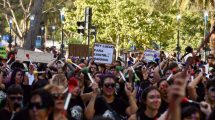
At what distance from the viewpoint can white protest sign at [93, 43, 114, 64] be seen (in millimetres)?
13289

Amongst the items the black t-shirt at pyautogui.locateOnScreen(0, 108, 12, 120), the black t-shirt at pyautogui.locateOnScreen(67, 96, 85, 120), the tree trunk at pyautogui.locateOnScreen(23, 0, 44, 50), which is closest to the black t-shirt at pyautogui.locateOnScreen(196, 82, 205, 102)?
the black t-shirt at pyautogui.locateOnScreen(67, 96, 85, 120)

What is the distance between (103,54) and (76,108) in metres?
5.78

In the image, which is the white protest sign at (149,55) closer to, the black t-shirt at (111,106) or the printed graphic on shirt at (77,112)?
the black t-shirt at (111,106)

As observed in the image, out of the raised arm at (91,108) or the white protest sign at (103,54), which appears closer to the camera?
the raised arm at (91,108)

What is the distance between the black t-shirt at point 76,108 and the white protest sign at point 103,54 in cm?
542

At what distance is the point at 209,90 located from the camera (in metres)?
7.09

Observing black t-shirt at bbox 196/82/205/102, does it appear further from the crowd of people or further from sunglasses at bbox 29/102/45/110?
sunglasses at bbox 29/102/45/110

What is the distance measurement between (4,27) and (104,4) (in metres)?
32.7

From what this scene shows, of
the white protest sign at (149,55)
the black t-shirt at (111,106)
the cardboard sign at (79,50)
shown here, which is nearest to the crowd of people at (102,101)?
the black t-shirt at (111,106)

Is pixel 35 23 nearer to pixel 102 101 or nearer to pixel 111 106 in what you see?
pixel 111 106

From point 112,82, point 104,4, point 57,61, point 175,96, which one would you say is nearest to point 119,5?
point 104,4

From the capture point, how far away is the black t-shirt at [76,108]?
7547 millimetres

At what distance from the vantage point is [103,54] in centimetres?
1338

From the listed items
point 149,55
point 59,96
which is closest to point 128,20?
point 149,55
